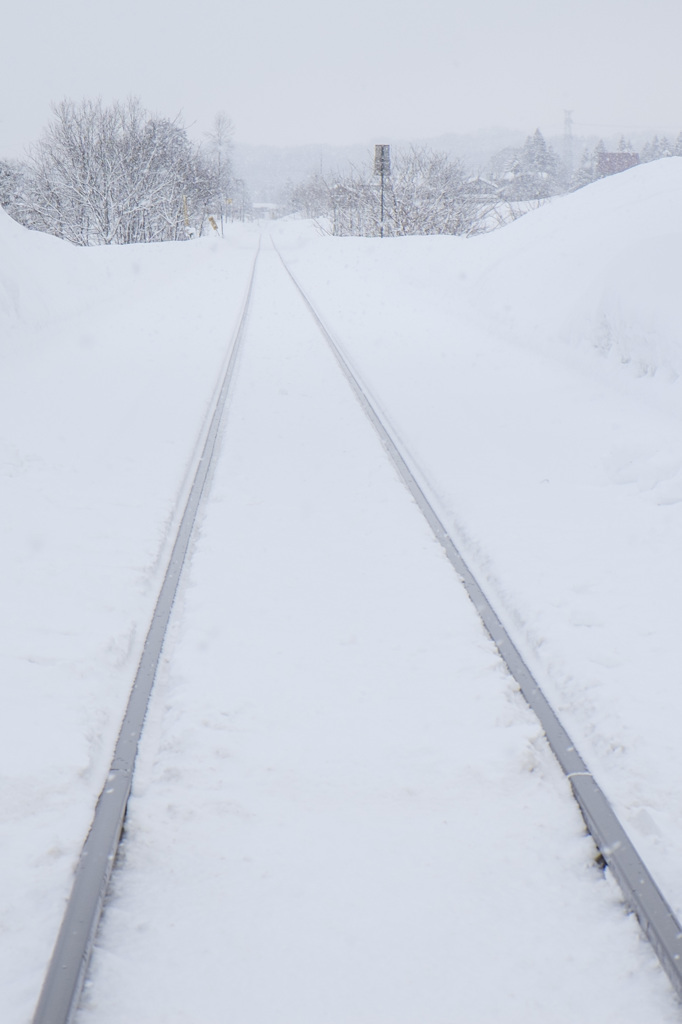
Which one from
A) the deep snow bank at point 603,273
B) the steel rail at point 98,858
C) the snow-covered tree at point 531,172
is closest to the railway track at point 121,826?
the steel rail at point 98,858

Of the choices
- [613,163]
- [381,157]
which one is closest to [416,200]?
[381,157]

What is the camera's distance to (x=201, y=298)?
21.4 m

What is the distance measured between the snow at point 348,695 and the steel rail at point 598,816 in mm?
61

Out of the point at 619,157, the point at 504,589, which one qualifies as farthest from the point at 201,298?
the point at 619,157

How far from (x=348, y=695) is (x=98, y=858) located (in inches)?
53.5

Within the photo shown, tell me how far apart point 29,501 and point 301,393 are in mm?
4503

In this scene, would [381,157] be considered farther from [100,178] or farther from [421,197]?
[100,178]

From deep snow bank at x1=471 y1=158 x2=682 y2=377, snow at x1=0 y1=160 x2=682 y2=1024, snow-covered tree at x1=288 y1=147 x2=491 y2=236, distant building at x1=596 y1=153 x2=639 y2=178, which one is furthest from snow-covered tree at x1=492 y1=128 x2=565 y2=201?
snow at x1=0 y1=160 x2=682 y2=1024

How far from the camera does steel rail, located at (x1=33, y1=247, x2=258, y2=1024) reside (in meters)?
2.19

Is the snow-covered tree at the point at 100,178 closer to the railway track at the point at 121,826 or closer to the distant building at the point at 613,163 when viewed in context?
the railway track at the point at 121,826

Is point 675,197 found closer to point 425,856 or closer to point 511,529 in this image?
point 511,529

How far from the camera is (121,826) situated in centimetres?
286

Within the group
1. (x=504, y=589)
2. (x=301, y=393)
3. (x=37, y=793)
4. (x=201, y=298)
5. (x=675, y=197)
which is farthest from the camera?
(x=201, y=298)

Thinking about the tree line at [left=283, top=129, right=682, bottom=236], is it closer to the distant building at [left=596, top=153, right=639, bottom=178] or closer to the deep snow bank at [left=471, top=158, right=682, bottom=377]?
the deep snow bank at [left=471, top=158, right=682, bottom=377]
